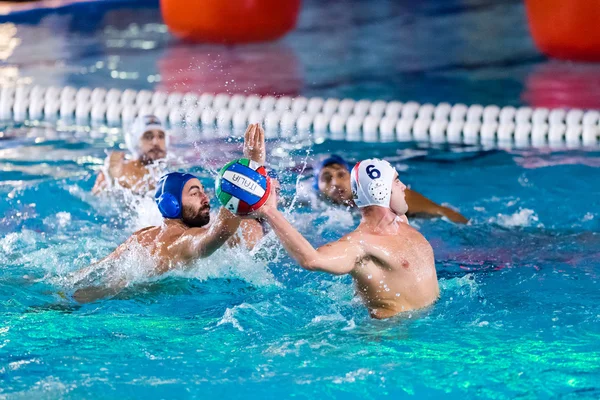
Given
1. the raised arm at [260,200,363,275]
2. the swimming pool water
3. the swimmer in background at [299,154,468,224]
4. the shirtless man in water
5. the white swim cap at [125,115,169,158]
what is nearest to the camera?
the raised arm at [260,200,363,275]

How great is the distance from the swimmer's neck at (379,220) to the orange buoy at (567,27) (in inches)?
221

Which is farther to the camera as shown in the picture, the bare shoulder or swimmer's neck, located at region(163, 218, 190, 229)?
swimmer's neck, located at region(163, 218, 190, 229)

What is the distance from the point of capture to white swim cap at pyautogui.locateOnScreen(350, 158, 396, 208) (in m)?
3.82

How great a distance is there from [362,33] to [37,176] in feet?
20.4

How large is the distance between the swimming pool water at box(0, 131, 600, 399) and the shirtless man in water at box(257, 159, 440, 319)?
4.2 inches

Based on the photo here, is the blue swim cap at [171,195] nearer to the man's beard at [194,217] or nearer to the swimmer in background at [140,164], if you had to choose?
the man's beard at [194,217]

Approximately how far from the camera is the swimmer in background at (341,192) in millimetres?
5547

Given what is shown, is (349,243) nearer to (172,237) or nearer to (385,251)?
(385,251)

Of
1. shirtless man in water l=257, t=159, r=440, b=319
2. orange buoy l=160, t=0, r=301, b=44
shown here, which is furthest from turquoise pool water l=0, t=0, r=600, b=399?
orange buoy l=160, t=0, r=301, b=44

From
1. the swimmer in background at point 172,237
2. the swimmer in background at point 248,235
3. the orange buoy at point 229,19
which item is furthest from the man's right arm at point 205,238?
the orange buoy at point 229,19

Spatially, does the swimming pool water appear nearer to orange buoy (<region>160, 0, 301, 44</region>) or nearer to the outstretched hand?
the outstretched hand

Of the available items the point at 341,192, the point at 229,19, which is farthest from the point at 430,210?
the point at 229,19

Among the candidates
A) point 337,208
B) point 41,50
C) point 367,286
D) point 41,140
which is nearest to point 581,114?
point 337,208

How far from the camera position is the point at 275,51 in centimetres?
1070
